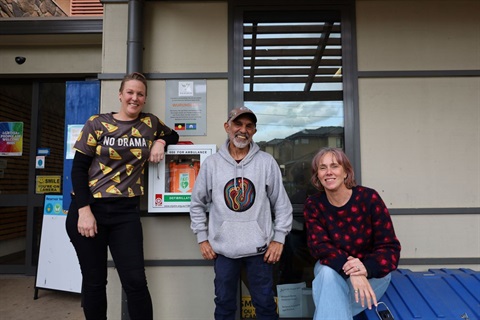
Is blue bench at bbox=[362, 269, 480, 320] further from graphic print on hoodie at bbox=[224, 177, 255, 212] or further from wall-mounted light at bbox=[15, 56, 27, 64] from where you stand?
wall-mounted light at bbox=[15, 56, 27, 64]

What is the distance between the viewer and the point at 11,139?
4.32 m

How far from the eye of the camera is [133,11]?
8.25 feet

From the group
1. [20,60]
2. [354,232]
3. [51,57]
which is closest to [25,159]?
[20,60]

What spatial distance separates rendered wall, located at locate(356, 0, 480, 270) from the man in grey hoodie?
0.98 meters

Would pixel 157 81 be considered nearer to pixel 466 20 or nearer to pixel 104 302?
pixel 104 302

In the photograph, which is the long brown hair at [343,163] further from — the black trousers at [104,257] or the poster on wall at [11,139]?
the poster on wall at [11,139]

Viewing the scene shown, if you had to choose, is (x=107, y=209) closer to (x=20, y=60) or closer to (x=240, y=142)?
(x=240, y=142)

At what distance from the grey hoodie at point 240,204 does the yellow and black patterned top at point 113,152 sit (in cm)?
43

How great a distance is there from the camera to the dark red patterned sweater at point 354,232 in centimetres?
184

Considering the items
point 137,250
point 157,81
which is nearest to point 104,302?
point 137,250

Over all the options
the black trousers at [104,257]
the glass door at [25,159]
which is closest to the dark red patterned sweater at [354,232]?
the black trousers at [104,257]

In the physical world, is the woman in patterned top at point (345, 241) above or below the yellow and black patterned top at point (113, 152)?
below

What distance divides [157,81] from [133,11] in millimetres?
558

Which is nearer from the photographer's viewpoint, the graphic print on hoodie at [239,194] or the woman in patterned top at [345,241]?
the woman in patterned top at [345,241]
